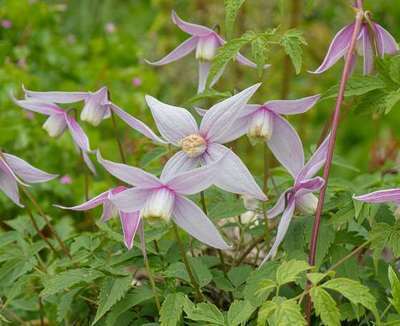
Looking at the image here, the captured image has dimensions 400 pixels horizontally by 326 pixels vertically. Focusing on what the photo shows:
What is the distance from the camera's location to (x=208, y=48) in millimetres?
1343

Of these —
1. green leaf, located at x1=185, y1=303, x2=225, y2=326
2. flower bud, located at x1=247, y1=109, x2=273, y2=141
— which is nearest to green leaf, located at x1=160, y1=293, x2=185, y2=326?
green leaf, located at x1=185, y1=303, x2=225, y2=326

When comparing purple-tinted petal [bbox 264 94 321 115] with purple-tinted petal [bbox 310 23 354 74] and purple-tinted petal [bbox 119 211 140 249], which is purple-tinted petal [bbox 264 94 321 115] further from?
purple-tinted petal [bbox 119 211 140 249]

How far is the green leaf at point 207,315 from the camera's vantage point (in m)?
1.02

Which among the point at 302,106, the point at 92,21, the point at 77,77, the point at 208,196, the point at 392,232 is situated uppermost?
the point at 302,106

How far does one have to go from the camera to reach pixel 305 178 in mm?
1106

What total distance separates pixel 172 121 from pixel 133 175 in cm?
12

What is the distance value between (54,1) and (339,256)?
9.30 ft

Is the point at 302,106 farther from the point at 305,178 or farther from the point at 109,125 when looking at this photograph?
the point at 109,125

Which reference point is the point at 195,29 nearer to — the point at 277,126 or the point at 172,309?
the point at 277,126

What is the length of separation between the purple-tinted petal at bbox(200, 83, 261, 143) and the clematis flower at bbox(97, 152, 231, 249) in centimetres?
8

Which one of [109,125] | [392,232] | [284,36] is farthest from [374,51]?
[109,125]

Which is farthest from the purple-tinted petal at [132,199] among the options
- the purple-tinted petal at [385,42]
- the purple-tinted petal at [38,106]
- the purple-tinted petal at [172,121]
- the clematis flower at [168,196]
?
the purple-tinted petal at [385,42]

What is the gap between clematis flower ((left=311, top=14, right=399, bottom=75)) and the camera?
1.23 meters

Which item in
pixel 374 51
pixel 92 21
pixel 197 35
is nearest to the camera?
pixel 374 51
